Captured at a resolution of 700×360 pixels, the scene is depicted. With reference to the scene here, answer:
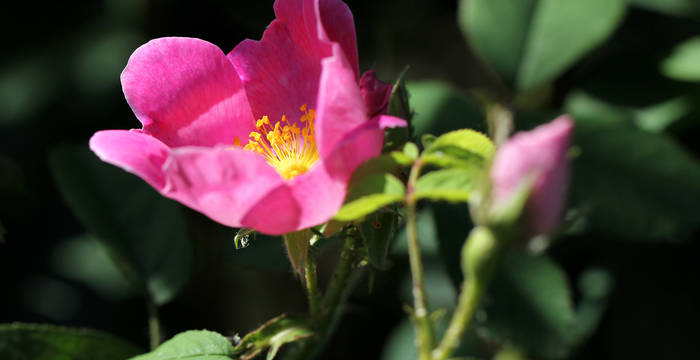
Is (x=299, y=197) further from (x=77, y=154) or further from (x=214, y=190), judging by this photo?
(x=77, y=154)

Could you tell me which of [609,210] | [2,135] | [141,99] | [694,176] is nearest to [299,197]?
[141,99]

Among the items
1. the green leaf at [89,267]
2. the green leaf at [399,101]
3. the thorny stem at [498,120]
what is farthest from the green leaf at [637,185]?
the green leaf at [89,267]

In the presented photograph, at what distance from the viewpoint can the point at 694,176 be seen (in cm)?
137

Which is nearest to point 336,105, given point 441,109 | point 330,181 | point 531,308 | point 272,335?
point 330,181

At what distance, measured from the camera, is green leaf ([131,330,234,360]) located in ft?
3.20

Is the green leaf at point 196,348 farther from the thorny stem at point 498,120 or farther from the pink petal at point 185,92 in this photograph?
the thorny stem at point 498,120

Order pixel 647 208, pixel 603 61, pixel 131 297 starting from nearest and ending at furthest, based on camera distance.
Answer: pixel 647 208 < pixel 603 61 < pixel 131 297

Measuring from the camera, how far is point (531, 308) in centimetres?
119

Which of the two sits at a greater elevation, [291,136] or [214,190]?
[214,190]

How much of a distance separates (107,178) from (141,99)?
659mm

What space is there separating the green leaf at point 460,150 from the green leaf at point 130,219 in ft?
2.39

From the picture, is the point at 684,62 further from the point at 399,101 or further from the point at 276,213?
the point at 276,213

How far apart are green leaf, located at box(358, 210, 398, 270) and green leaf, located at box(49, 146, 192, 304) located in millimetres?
617

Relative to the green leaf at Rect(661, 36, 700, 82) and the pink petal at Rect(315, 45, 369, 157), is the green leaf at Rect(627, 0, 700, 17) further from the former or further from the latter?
the pink petal at Rect(315, 45, 369, 157)
